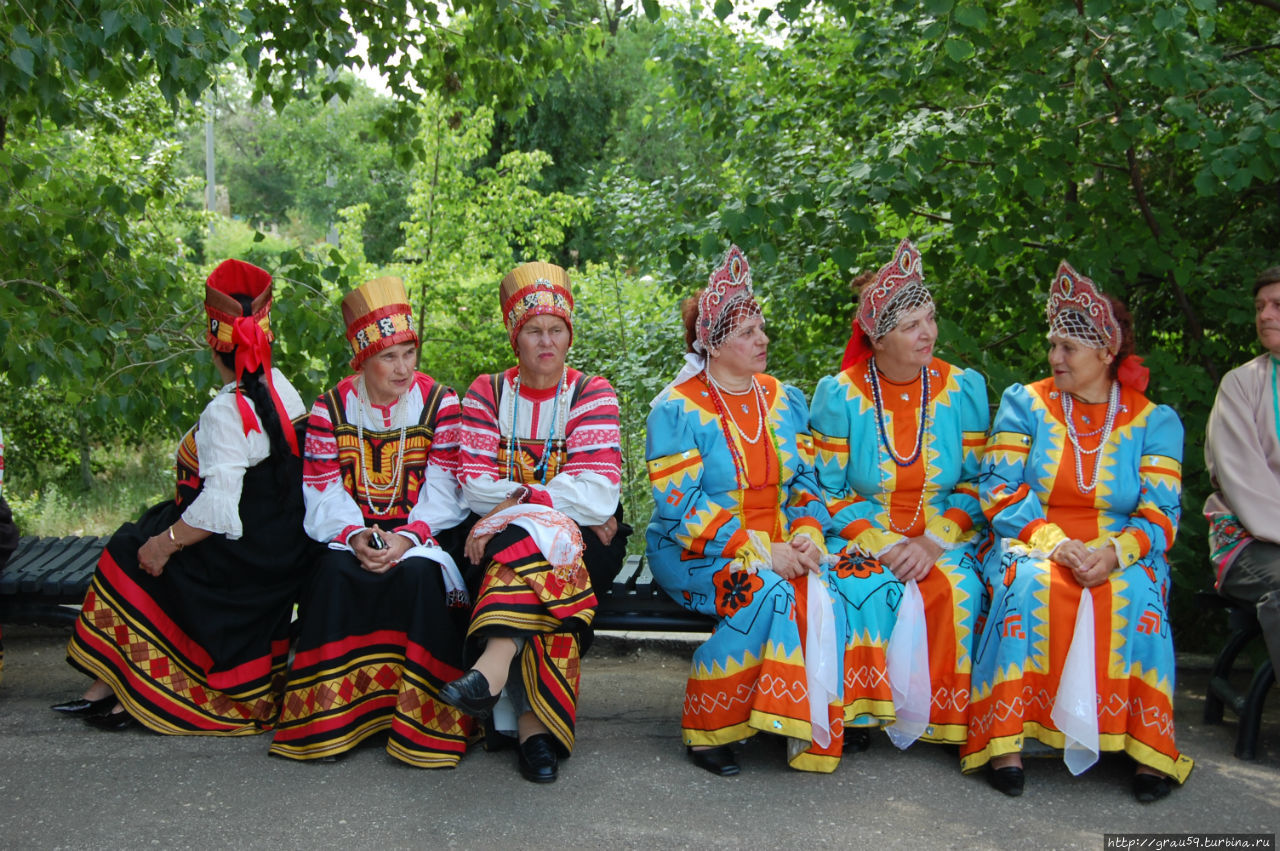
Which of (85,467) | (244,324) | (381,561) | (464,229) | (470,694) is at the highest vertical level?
(464,229)

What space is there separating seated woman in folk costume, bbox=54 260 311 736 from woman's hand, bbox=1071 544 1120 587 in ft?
8.66

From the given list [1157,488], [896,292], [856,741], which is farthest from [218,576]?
[1157,488]

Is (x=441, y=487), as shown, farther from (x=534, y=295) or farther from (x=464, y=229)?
(x=464, y=229)

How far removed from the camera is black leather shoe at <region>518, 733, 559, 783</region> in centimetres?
358

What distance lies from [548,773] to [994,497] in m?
1.79

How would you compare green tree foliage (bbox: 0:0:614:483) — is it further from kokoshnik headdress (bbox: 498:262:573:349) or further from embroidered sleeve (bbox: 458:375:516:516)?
embroidered sleeve (bbox: 458:375:516:516)

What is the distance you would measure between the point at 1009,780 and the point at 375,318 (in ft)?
8.47

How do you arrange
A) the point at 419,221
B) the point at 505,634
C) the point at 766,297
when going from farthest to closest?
the point at 419,221, the point at 766,297, the point at 505,634

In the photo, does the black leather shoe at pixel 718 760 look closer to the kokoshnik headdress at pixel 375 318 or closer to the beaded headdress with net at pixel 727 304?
the beaded headdress with net at pixel 727 304

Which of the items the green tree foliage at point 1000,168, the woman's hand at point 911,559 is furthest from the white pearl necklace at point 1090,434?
the green tree foliage at point 1000,168

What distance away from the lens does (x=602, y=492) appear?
3928 millimetres

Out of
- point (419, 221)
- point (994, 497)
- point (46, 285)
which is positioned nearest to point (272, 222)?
point (419, 221)

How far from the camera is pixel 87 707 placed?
160 inches

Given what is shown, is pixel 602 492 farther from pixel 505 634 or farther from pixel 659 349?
pixel 659 349
